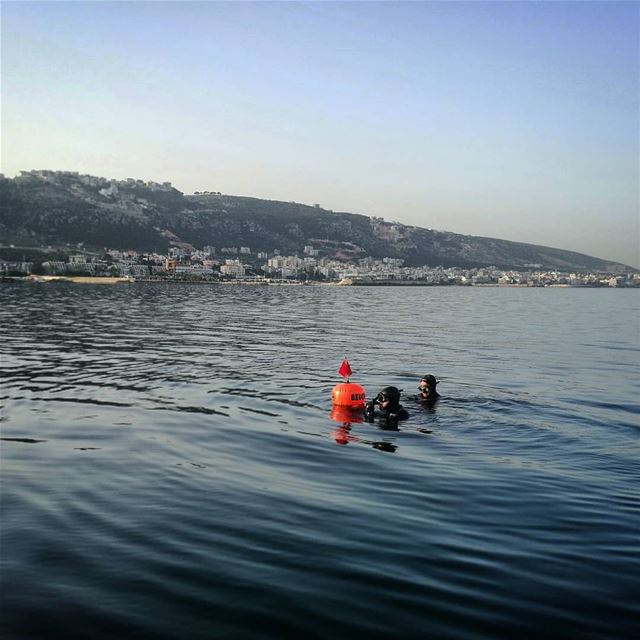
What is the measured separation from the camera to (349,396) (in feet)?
61.7

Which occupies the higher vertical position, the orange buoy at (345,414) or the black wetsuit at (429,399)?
the black wetsuit at (429,399)

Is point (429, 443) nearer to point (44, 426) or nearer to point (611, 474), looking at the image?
point (611, 474)

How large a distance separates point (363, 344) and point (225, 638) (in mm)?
34758

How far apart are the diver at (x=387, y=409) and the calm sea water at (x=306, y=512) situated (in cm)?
40

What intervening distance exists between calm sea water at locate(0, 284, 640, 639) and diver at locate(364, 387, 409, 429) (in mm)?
398

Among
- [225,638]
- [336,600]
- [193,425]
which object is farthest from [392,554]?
[193,425]

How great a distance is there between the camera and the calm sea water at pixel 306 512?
685cm

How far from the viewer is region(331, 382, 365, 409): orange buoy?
1881 centimetres

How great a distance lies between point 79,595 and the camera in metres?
7.18

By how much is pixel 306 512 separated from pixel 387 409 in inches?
310

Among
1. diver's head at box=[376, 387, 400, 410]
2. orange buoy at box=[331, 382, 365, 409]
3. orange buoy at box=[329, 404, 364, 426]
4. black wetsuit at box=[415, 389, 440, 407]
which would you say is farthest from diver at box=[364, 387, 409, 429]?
black wetsuit at box=[415, 389, 440, 407]

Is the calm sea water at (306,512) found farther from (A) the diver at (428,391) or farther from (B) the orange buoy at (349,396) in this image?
(B) the orange buoy at (349,396)

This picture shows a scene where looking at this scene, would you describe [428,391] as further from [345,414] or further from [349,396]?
[345,414]

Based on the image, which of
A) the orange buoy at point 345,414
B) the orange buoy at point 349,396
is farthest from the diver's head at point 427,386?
the orange buoy at point 345,414
